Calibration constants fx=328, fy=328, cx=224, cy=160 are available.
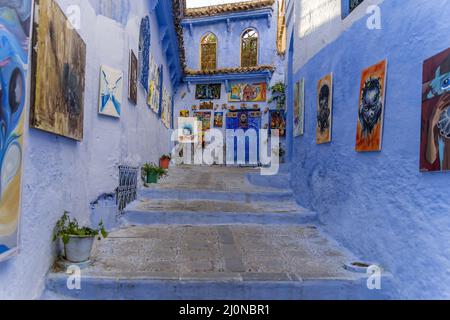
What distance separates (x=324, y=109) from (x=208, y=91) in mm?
9014

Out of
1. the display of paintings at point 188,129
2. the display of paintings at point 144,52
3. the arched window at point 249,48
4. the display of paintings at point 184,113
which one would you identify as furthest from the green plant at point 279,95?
the display of paintings at point 144,52

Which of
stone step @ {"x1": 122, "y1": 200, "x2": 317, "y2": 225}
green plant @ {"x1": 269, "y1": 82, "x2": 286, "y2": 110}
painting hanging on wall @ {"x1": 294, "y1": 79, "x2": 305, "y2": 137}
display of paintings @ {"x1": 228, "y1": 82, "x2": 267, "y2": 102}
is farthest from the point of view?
display of paintings @ {"x1": 228, "y1": 82, "x2": 267, "y2": 102}

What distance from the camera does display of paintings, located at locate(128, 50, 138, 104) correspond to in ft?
17.0

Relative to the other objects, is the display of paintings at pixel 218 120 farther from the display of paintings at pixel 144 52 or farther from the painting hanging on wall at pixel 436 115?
the painting hanging on wall at pixel 436 115

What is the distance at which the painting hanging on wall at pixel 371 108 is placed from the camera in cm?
346

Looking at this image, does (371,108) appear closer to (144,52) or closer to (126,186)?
(126,186)

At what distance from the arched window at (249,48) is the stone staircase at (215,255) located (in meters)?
8.85

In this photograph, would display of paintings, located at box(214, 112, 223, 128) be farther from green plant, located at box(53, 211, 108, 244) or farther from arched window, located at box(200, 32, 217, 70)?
green plant, located at box(53, 211, 108, 244)

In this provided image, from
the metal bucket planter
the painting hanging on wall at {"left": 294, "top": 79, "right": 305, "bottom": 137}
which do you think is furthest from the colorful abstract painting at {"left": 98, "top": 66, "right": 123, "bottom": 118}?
the painting hanging on wall at {"left": 294, "top": 79, "right": 305, "bottom": 137}

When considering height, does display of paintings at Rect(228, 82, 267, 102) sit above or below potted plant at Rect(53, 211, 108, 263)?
above

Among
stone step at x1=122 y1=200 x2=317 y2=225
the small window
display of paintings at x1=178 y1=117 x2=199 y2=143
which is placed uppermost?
the small window

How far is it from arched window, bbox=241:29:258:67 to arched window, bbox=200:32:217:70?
124cm

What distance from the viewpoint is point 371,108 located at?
12.1ft

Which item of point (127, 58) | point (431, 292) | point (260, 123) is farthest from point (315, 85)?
point (260, 123)
